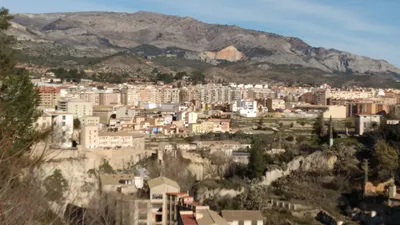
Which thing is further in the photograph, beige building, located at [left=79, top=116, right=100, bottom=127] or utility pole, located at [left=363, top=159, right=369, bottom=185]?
beige building, located at [left=79, top=116, right=100, bottom=127]

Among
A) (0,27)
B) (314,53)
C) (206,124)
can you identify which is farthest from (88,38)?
(0,27)

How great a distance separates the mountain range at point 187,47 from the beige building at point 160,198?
45.7m

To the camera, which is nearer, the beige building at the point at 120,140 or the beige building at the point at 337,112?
the beige building at the point at 120,140

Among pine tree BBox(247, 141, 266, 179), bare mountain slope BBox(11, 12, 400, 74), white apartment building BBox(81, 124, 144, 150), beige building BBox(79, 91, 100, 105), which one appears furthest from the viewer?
bare mountain slope BBox(11, 12, 400, 74)

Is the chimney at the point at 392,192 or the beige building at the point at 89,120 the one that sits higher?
the beige building at the point at 89,120

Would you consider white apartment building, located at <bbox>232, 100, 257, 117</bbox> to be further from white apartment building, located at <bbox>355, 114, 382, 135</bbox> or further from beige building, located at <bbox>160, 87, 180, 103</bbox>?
white apartment building, located at <bbox>355, 114, 382, 135</bbox>

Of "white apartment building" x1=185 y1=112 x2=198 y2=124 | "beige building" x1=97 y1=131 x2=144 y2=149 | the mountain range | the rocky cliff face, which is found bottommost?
the rocky cliff face

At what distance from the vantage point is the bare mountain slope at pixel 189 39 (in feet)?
287

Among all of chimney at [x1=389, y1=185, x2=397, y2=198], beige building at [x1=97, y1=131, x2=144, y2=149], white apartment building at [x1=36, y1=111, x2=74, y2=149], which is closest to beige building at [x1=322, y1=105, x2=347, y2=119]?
beige building at [x1=97, y1=131, x2=144, y2=149]

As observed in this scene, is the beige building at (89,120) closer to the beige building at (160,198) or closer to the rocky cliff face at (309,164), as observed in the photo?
the rocky cliff face at (309,164)

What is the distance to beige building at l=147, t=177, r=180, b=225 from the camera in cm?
1268

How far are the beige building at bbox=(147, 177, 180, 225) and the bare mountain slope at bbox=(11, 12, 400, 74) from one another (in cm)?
6551

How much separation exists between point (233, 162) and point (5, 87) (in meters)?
13.4

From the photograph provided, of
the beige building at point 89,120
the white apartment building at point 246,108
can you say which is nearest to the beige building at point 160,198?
the beige building at point 89,120
